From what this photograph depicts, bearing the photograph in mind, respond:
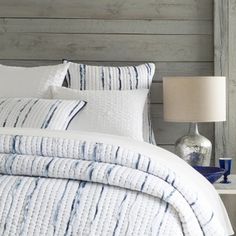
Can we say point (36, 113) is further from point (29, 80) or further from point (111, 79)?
point (111, 79)

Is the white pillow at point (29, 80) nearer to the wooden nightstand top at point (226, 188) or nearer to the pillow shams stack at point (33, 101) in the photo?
the pillow shams stack at point (33, 101)

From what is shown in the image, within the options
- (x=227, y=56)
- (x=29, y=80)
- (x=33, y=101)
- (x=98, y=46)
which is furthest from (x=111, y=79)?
(x=227, y=56)

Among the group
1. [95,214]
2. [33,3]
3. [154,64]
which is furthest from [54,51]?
[95,214]

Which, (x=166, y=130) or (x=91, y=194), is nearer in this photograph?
(x=91, y=194)

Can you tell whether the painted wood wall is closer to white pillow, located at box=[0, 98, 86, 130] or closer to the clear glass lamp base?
the clear glass lamp base

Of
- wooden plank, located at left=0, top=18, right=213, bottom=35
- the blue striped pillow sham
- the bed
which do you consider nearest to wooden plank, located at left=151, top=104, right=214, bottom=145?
the blue striped pillow sham

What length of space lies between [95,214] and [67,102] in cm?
115

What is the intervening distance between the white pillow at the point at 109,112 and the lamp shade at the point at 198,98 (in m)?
0.19

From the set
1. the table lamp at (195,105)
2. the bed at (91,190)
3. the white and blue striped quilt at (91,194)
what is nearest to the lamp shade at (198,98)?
the table lamp at (195,105)

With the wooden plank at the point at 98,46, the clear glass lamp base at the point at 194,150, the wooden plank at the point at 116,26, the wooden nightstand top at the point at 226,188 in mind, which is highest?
the wooden plank at the point at 116,26

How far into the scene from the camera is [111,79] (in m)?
2.82

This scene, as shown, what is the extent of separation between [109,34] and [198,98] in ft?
2.31

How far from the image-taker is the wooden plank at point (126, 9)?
10.0 ft

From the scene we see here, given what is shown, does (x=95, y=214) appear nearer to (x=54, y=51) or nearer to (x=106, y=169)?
(x=106, y=169)
